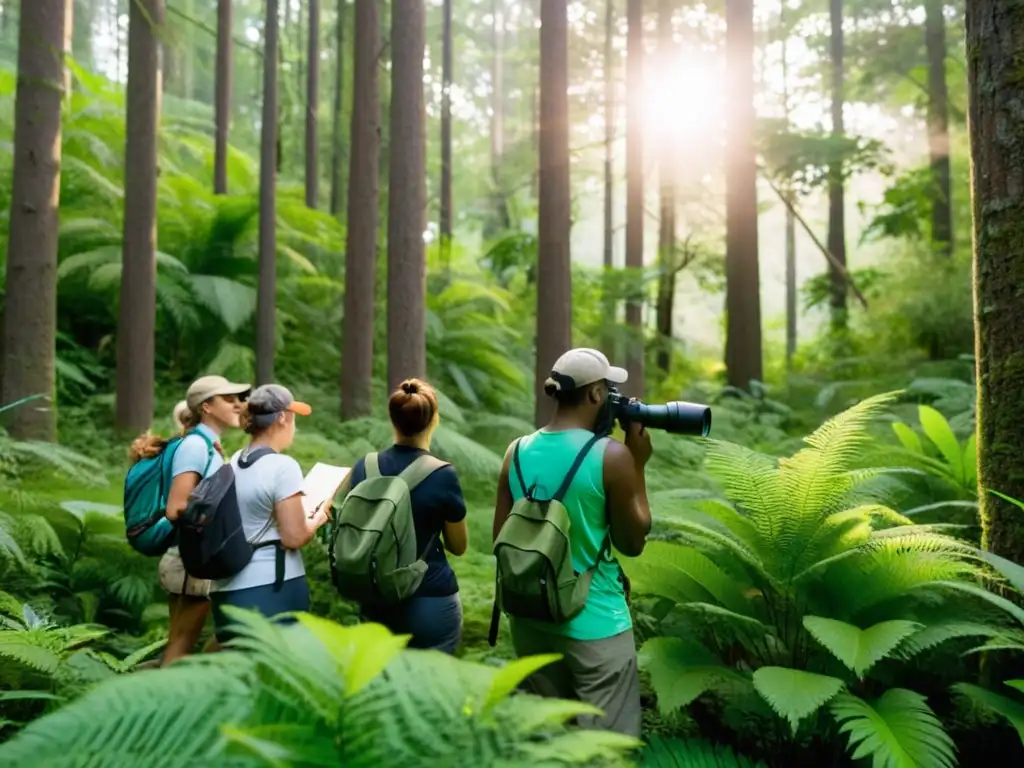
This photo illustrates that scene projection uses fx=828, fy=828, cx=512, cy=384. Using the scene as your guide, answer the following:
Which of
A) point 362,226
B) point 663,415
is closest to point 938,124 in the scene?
point 362,226

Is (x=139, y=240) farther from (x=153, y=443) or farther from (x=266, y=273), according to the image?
(x=153, y=443)

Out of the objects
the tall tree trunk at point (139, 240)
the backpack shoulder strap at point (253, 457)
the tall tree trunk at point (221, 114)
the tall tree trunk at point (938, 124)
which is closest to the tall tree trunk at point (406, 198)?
the tall tree trunk at point (139, 240)

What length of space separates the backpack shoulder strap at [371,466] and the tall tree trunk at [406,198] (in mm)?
6259

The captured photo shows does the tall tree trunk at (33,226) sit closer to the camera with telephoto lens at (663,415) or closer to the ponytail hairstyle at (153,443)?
the ponytail hairstyle at (153,443)

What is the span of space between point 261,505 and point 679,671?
186 cm

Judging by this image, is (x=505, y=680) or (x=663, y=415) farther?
(x=663, y=415)

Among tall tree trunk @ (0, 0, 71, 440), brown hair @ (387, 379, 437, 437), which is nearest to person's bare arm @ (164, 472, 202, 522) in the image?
brown hair @ (387, 379, 437, 437)

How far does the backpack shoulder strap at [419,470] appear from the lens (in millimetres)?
3336

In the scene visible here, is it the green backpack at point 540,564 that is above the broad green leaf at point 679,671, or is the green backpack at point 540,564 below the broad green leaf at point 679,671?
above

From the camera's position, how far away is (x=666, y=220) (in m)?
19.2

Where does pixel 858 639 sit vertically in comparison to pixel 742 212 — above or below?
below

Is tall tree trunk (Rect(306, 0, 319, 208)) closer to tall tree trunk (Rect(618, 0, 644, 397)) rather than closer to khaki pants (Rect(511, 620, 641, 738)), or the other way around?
tall tree trunk (Rect(618, 0, 644, 397))

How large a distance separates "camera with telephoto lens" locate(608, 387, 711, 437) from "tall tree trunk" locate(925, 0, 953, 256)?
15039 mm

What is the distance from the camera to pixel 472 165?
111ft
